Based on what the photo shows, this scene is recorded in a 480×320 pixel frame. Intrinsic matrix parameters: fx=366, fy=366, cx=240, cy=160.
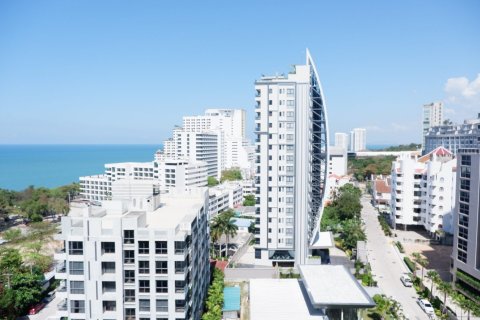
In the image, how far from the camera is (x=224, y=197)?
77500 mm

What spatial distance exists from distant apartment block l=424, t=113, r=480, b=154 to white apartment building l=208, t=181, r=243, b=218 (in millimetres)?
58379

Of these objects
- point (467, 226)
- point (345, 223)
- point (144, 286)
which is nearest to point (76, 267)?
point (144, 286)

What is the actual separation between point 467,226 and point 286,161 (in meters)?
19.3

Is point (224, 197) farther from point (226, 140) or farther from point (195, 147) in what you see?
point (226, 140)

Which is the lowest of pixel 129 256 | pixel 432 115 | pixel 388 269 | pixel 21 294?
pixel 388 269

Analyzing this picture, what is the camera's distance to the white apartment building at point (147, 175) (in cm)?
8225

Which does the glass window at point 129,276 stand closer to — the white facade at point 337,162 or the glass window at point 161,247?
the glass window at point 161,247

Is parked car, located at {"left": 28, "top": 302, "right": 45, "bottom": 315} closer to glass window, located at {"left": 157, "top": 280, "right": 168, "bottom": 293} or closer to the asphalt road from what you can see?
glass window, located at {"left": 157, "top": 280, "right": 168, "bottom": 293}

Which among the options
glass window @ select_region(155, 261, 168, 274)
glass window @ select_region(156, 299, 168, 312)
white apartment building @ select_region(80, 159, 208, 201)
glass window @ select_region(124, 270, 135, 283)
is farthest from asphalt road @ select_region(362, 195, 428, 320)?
white apartment building @ select_region(80, 159, 208, 201)

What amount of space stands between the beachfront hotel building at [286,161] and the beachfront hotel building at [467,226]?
1441 cm

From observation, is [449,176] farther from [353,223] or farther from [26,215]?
[26,215]

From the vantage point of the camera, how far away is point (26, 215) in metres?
69.4

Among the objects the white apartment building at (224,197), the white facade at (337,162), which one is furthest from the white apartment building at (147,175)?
the white facade at (337,162)

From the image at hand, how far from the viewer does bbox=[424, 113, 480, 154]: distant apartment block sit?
101375 millimetres
